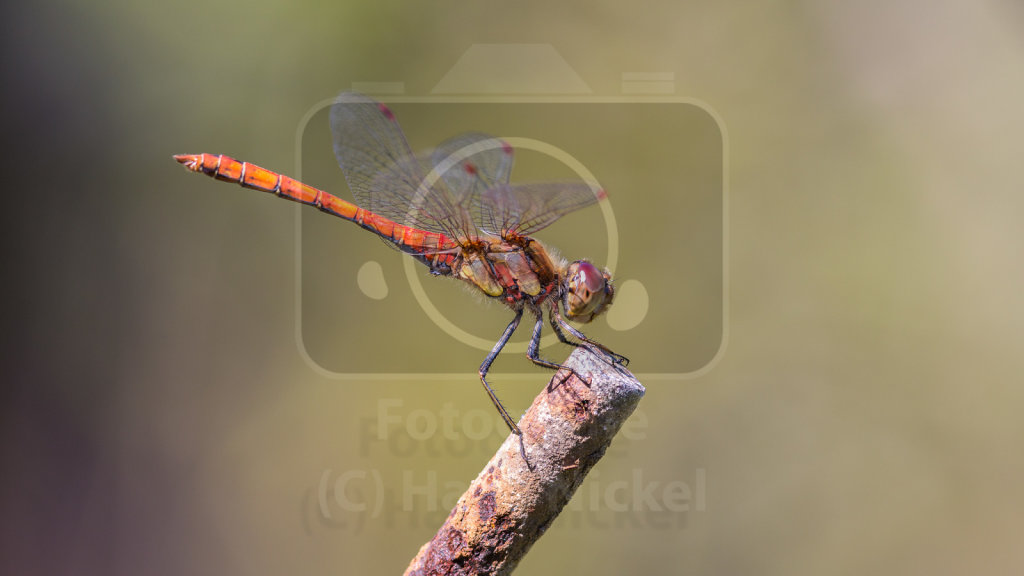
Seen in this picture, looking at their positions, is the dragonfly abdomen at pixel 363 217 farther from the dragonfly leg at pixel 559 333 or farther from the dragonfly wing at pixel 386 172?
the dragonfly leg at pixel 559 333

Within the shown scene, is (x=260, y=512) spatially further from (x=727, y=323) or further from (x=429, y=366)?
(x=727, y=323)

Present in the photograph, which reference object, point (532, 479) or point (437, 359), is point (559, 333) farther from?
point (437, 359)

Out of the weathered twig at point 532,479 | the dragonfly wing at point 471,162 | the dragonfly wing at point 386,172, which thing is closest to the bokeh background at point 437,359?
the dragonfly wing at point 386,172

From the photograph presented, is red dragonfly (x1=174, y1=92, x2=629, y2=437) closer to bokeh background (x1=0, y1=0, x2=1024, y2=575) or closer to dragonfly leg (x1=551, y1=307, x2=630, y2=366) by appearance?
dragonfly leg (x1=551, y1=307, x2=630, y2=366)

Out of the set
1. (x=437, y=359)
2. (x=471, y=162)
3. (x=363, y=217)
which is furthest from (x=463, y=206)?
(x=437, y=359)

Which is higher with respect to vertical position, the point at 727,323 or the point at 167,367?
the point at 727,323

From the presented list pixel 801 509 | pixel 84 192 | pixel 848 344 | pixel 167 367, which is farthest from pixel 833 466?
pixel 84 192

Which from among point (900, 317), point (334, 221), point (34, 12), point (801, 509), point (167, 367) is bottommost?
point (167, 367)
